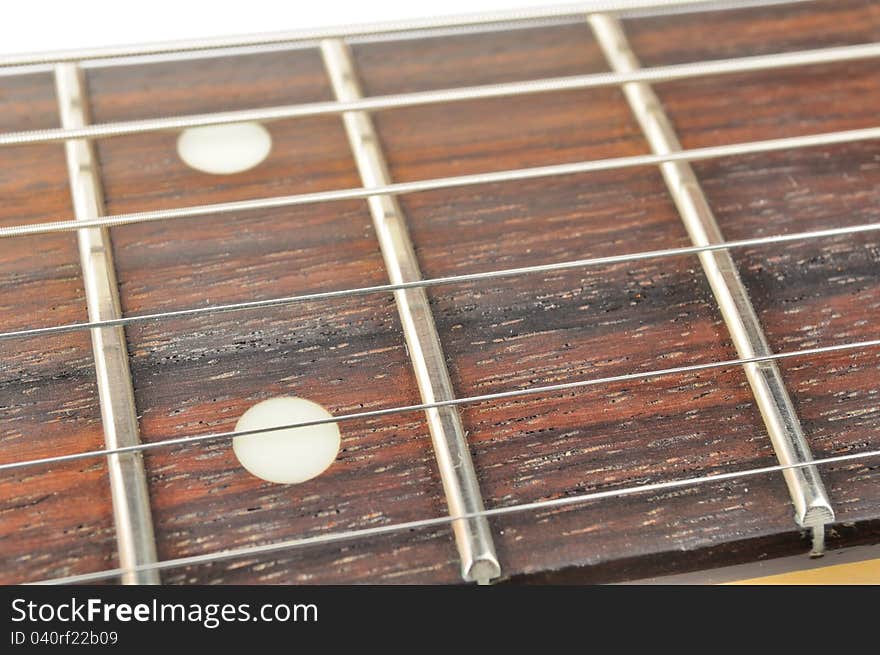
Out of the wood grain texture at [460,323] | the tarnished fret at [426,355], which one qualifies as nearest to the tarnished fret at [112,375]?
the wood grain texture at [460,323]

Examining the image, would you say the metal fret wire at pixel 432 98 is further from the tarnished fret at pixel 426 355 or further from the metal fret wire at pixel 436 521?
the metal fret wire at pixel 436 521

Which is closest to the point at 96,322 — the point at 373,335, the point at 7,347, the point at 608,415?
the point at 7,347

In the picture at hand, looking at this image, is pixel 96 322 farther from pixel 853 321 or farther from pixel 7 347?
pixel 853 321

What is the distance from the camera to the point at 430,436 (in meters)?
0.67

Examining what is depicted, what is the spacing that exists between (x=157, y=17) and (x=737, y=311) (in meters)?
0.85

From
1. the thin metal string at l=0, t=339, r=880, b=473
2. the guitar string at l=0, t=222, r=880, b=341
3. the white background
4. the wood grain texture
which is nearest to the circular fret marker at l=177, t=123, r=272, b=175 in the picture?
the wood grain texture

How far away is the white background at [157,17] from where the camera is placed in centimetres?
121

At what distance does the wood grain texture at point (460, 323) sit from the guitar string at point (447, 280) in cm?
1

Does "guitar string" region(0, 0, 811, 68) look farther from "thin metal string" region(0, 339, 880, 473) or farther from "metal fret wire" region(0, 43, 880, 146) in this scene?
"thin metal string" region(0, 339, 880, 473)

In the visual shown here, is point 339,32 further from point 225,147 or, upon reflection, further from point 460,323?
point 460,323

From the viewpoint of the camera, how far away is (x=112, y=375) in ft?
2.17

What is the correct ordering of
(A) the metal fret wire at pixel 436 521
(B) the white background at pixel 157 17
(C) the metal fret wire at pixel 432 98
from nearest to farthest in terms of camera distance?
(A) the metal fret wire at pixel 436 521
(C) the metal fret wire at pixel 432 98
(B) the white background at pixel 157 17

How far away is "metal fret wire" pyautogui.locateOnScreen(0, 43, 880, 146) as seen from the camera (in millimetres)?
729
